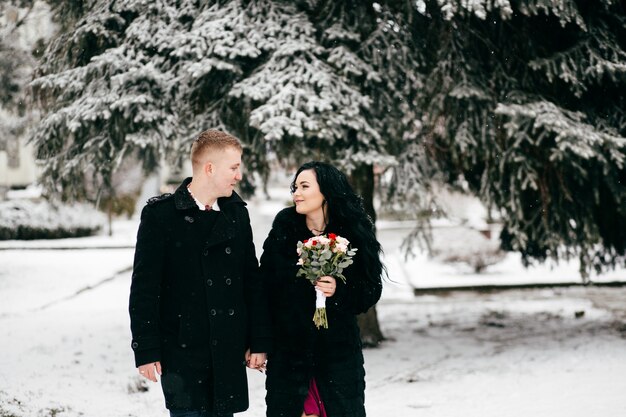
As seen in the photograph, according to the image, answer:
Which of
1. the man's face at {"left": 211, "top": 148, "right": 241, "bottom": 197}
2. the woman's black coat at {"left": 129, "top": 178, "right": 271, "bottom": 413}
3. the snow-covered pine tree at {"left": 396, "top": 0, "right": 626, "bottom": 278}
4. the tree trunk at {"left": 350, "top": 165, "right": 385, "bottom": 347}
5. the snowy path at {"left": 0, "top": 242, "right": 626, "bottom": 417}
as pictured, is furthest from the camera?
the tree trunk at {"left": 350, "top": 165, "right": 385, "bottom": 347}

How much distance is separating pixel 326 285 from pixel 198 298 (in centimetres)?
68

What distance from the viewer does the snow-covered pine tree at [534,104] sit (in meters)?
7.01

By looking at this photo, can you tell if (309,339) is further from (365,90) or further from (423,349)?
(423,349)

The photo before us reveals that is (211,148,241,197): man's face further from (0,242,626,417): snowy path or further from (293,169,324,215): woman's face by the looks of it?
(0,242,626,417): snowy path

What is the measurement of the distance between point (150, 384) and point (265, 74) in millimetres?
3410

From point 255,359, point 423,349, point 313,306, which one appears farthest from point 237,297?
point 423,349

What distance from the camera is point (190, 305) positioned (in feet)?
11.9

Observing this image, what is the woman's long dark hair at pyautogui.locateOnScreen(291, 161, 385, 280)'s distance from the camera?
404 centimetres

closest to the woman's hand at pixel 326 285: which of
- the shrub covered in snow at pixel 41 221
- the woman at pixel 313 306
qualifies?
the woman at pixel 313 306

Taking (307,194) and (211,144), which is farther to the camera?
(307,194)

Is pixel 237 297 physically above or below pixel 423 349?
above

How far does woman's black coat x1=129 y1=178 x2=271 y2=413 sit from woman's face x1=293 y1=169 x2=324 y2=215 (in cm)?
43

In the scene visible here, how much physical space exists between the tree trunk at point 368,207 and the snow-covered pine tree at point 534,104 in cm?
90

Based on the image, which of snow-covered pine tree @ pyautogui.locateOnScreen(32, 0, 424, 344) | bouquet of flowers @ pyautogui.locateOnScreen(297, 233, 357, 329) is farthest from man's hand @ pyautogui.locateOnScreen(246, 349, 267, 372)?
snow-covered pine tree @ pyautogui.locateOnScreen(32, 0, 424, 344)
